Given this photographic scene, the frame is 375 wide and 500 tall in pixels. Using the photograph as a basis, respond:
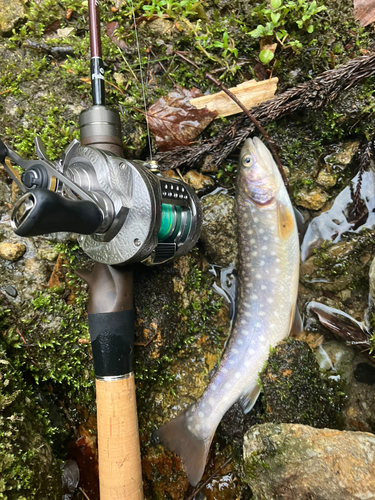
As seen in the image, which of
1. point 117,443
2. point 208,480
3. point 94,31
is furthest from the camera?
point 208,480

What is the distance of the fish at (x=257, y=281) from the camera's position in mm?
2326

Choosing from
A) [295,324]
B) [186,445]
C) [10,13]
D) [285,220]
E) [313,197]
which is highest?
[10,13]

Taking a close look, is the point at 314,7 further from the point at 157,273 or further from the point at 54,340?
the point at 54,340

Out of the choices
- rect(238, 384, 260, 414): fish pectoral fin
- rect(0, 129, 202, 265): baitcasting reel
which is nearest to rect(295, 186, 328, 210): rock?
rect(0, 129, 202, 265): baitcasting reel

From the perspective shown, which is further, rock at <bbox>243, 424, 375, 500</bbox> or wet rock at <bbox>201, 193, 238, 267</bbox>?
wet rock at <bbox>201, 193, 238, 267</bbox>

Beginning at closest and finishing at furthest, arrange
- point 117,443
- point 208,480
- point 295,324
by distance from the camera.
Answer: point 117,443 < point 208,480 < point 295,324

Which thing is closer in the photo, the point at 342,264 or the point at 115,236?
the point at 115,236

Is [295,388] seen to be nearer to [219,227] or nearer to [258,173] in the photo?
[219,227]

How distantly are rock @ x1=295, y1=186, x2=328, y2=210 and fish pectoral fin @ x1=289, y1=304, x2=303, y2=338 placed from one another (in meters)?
0.79

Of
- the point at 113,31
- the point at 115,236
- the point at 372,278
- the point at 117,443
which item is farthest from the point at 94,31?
the point at 372,278

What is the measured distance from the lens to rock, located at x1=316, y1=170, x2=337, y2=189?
254 centimetres

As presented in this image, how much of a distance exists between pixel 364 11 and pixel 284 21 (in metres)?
0.59

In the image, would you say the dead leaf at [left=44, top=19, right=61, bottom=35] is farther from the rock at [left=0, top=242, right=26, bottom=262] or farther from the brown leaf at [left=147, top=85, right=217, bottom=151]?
the rock at [left=0, top=242, right=26, bottom=262]

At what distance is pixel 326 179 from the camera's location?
8.38 feet
